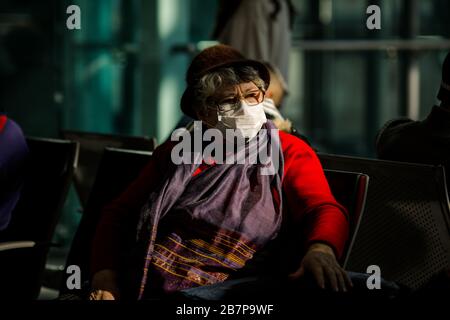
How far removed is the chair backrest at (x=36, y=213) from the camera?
341 centimetres

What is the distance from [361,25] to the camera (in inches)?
457

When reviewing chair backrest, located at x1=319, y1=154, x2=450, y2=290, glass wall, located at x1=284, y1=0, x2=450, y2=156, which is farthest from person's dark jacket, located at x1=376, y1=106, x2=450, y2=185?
glass wall, located at x1=284, y1=0, x2=450, y2=156

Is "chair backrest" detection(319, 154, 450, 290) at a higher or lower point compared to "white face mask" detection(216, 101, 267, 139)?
lower

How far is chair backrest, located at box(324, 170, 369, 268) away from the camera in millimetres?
2604

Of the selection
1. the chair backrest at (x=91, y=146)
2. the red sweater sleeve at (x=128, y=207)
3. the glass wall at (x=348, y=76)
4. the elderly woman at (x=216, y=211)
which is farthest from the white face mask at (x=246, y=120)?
the glass wall at (x=348, y=76)

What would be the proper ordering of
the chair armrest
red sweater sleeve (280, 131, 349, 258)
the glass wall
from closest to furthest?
red sweater sleeve (280, 131, 349, 258) → the chair armrest → the glass wall

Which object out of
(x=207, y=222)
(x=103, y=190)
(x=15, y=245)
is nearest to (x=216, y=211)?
(x=207, y=222)

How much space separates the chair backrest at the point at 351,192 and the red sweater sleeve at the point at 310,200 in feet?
0.24

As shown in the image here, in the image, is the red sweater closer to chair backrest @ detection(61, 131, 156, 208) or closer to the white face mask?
the white face mask

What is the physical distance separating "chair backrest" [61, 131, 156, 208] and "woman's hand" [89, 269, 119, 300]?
1242 mm
